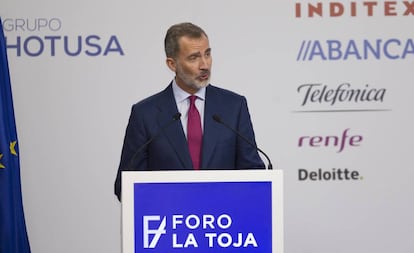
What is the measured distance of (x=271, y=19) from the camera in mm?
5043

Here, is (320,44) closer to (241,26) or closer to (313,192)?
(241,26)

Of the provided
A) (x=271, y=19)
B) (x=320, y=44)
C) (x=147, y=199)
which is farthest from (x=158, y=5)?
(x=147, y=199)

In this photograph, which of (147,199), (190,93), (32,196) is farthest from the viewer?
(32,196)

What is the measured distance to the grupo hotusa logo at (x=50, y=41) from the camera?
196 inches

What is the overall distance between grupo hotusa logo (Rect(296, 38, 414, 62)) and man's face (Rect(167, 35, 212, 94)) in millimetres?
1107

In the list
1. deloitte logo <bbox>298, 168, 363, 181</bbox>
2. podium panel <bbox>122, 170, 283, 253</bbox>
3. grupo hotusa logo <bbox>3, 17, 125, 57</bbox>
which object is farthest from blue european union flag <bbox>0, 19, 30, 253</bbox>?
podium panel <bbox>122, 170, 283, 253</bbox>

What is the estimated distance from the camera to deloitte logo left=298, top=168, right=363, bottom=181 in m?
5.06

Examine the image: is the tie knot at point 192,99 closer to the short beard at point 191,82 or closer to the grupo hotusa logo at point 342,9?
the short beard at point 191,82

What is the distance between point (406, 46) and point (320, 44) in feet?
1.82

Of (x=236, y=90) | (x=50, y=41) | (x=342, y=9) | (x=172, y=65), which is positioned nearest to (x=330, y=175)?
(x=236, y=90)

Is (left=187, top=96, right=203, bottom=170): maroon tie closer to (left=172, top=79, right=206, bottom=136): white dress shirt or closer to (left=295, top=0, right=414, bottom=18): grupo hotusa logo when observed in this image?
(left=172, top=79, right=206, bottom=136): white dress shirt

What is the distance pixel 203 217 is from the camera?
2.71 metres

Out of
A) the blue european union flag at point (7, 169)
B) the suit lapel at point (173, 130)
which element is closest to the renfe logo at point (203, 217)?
the suit lapel at point (173, 130)

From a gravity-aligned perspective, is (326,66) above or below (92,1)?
below
